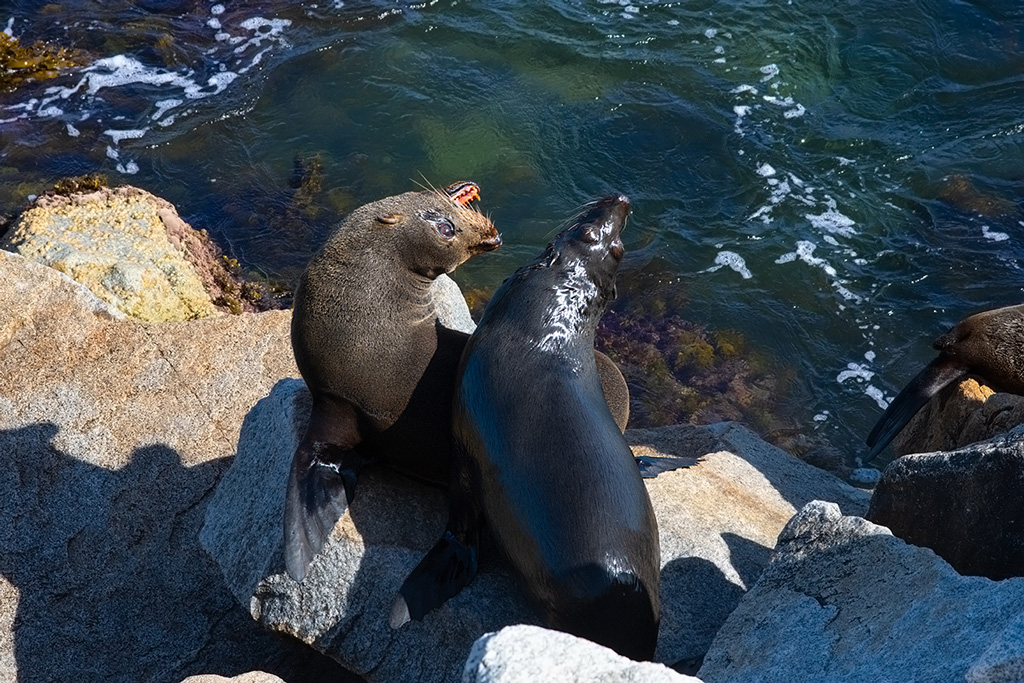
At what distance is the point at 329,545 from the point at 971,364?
492 cm

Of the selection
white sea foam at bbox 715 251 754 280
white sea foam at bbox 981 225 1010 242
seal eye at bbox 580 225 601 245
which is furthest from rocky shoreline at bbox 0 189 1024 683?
white sea foam at bbox 981 225 1010 242

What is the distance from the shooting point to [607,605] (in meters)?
4.35

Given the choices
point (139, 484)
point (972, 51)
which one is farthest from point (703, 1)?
point (139, 484)

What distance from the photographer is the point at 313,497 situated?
4934 millimetres

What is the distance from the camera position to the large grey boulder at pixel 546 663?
2814 mm

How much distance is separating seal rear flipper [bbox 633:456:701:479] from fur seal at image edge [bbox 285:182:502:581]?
40.4 inches

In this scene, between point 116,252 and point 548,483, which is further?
point 116,252

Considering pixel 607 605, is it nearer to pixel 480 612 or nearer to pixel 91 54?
pixel 480 612

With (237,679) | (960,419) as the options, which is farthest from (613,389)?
(960,419)

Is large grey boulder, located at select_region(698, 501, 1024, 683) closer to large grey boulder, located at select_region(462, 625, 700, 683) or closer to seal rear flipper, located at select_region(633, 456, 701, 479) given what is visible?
large grey boulder, located at select_region(462, 625, 700, 683)

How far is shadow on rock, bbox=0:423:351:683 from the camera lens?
5344 mm

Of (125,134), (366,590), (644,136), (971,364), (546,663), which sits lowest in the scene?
(125,134)

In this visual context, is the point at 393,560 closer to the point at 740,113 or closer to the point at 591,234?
the point at 591,234

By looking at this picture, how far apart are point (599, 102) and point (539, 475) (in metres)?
7.38
